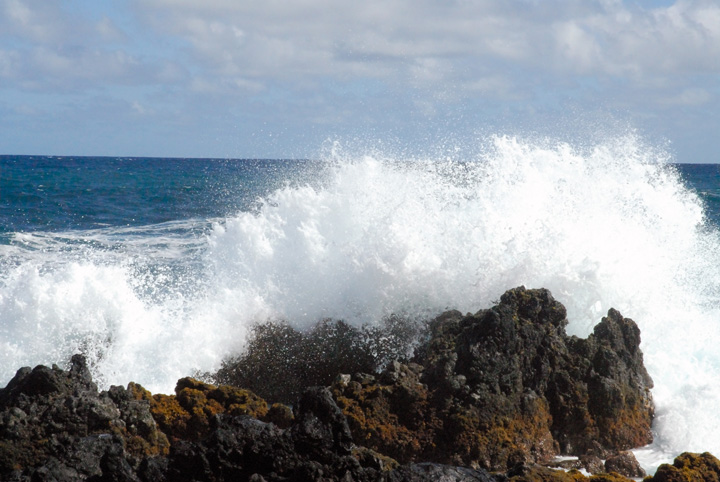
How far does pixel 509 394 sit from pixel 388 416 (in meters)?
1.08

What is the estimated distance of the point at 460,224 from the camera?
9930mm

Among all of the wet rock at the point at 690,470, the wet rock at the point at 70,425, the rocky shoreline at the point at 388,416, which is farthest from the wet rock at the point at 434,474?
the wet rock at the point at 70,425

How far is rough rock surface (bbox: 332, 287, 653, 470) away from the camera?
6184mm

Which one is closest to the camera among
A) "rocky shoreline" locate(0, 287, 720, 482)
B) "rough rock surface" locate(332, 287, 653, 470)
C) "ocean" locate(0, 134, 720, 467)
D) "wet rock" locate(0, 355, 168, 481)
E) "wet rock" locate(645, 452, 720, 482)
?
"rocky shoreline" locate(0, 287, 720, 482)

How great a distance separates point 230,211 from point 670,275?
17170mm

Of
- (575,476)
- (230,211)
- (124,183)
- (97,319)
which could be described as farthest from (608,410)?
(124,183)

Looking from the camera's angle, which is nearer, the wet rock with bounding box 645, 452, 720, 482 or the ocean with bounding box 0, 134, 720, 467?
the wet rock with bounding box 645, 452, 720, 482

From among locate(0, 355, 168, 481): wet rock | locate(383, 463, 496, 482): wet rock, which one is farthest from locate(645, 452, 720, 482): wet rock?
locate(0, 355, 168, 481): wet rock

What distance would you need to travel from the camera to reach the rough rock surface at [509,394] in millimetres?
6184

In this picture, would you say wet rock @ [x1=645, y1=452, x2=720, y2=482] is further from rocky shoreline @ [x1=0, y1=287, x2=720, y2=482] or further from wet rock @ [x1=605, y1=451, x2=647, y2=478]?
wet rock @ [x1=605, y1=451, x2=647, y2=478]

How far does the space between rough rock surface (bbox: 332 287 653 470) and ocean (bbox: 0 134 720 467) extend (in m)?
0.53

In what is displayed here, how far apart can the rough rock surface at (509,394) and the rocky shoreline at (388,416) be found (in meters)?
0.01

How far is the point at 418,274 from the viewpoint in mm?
9016

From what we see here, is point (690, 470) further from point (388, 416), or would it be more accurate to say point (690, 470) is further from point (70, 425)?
point (70, 425)
